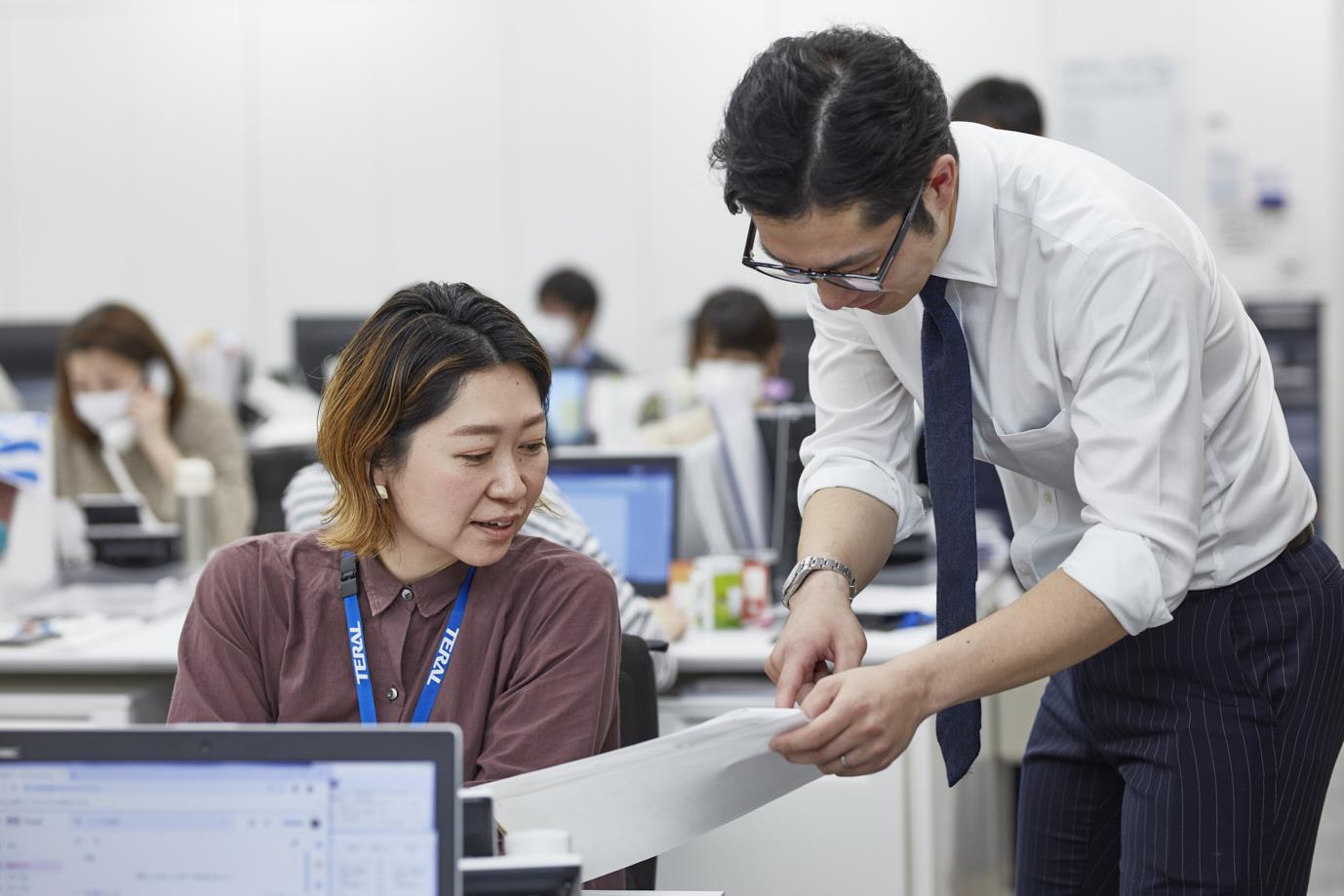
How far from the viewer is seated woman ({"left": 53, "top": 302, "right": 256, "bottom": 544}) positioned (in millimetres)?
3551

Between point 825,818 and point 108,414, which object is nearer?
point 825,818

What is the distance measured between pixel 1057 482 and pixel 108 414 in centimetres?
279

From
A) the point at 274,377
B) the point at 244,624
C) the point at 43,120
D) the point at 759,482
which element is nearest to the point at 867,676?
the point at 244,624

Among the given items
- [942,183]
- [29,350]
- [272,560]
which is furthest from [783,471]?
[29,350]

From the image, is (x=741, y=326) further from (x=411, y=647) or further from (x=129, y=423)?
(x=411, y=647)

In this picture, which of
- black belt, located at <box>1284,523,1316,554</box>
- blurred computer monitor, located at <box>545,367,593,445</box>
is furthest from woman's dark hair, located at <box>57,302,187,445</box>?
Result: black belt, located at <box>1284,523,1316,554</box>

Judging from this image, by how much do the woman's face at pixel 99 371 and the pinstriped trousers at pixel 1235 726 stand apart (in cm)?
284

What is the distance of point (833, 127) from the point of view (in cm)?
119

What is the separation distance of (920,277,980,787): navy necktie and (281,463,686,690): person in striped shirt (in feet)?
1.58

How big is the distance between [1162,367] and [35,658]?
1.98 meters

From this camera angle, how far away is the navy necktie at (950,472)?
138 cm

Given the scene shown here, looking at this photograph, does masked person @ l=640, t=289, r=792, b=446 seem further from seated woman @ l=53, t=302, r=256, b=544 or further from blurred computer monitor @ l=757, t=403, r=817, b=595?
seated woman @ l=53, t=302, r=256, b=544

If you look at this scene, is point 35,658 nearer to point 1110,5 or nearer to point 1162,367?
point 1162,367

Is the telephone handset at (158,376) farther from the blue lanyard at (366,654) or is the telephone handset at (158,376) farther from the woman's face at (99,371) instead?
the blue lanyard at (366,654)
